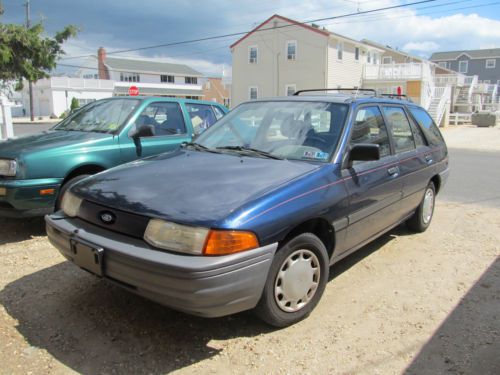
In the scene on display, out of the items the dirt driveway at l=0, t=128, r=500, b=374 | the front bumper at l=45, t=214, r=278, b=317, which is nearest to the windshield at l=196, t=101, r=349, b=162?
the front bumper at l=45, t=214, r=278, b=317

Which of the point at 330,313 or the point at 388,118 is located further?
the point at 388,118

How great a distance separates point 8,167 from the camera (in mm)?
4520

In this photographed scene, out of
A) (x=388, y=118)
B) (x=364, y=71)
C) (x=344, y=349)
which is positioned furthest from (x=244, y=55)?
(x=344, y=349)

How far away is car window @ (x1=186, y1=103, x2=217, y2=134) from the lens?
643cm

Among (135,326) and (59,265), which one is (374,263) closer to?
(135,326)

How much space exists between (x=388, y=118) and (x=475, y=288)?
186cm

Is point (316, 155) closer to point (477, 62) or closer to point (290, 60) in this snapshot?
point (290, 60)

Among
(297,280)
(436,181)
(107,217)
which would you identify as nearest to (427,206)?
(436,181)

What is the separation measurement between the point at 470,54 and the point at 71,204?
6939 cm

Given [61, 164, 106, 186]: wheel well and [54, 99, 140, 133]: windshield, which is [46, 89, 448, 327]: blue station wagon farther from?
[54, 99, 140, 133]: windshield

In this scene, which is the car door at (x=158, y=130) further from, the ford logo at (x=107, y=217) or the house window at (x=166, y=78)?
the house window at (x=166, y=78)

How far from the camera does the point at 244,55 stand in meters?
33.3

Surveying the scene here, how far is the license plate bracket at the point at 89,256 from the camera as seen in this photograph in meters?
2.75

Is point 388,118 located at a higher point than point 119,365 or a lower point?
higher
